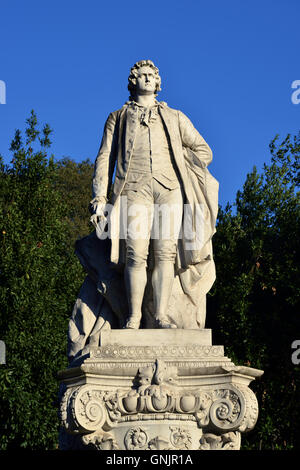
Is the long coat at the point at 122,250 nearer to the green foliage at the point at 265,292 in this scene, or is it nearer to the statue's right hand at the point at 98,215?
the statue's right hand at the point at 98,215

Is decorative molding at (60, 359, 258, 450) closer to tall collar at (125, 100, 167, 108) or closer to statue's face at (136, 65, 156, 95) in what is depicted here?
tall collar at (125, 100, 167, 108)

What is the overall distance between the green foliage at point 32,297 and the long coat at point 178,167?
9456 mm

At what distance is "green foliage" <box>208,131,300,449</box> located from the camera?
21859mm

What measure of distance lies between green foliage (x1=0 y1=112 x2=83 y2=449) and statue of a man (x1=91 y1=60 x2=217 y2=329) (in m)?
9.62

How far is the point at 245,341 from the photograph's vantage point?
73.7 feet

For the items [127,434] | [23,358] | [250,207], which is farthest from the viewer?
[250,207]

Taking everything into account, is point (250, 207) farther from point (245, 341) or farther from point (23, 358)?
point (23, 358)

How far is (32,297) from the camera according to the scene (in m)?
21.3

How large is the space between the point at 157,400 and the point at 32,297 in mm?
11879

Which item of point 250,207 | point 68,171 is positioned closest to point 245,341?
point 250,207

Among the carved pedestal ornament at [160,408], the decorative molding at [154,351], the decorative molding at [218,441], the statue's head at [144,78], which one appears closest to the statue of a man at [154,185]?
the statue's head at [144,78]

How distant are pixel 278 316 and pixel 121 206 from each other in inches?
501

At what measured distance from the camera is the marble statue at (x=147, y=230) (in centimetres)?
1083

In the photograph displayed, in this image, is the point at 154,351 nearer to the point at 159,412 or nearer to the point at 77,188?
the point at 159,412
